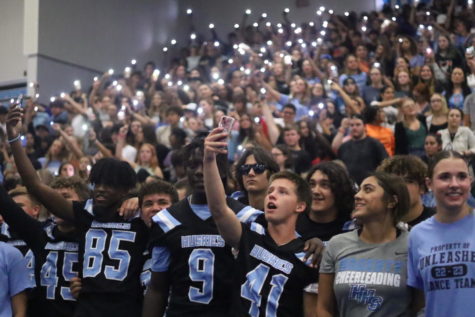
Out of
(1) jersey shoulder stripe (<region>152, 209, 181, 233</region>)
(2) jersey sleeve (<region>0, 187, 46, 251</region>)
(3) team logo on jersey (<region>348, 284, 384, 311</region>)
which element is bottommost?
(3) team logo on jersey (<region>348, 284, 384, 311</region>)

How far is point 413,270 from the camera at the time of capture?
336 centimetres

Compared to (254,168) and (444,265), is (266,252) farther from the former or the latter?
(254,168)

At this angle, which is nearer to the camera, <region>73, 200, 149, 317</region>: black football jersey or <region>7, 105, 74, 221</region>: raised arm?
<region>73, 200, 149, 317</region>: black football jersey

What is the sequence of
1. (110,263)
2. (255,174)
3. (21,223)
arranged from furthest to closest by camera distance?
1. (255,174)
2. (21,223)
3. (110,263)

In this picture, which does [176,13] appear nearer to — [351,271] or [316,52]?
[316,52]

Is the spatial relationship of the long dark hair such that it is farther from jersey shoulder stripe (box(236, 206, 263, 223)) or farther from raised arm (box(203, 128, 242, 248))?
raised arm (box(203, 128, 242, 248))

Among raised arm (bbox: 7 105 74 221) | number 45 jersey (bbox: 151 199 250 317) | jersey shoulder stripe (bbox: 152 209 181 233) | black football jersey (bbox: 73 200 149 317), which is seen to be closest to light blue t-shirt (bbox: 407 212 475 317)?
number 45 jersey (bbox: 151 199 250 317)

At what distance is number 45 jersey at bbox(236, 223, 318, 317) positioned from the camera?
354 centimetres

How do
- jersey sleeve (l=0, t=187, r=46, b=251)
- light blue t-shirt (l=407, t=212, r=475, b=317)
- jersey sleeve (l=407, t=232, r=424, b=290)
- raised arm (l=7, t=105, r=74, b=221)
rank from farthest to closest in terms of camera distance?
jersey sleeve (l=0, t=187, r=46, b=251), raised arm (l=7, t=105, r=74, b=221), jersey sleeve (l=407, t=232, r=424, b=290), light blue t-shirt (l=407, t=212, r=475, b=317)

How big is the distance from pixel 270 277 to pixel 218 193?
1.67 feet

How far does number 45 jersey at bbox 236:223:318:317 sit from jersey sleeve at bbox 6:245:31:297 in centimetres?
135

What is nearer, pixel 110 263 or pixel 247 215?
pixel 247 215

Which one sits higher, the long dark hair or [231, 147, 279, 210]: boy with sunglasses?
[231, 147, 279, 210]: boy with sunglasses

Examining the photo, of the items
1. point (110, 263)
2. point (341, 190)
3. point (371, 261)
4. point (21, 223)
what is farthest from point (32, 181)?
point (371, 261)
